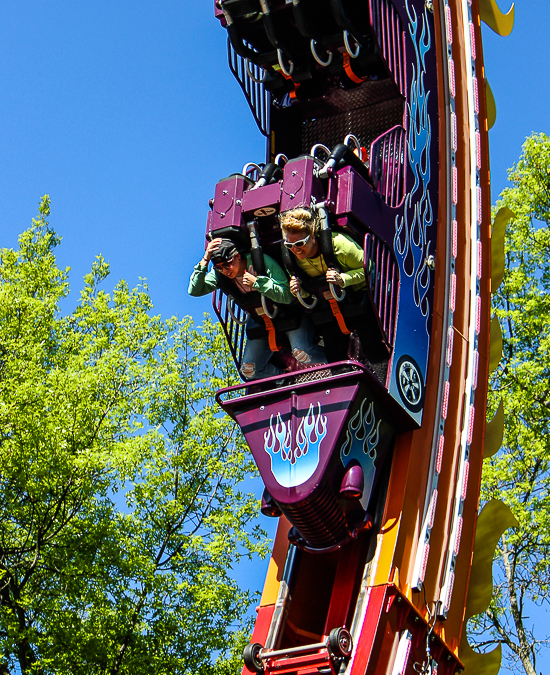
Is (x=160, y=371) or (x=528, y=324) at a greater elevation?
(x=528, y=324)

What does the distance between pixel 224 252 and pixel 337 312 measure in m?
1.06

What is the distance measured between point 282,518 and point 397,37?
4.31 meters

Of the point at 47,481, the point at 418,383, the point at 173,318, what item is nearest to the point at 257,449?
the point at 418,383

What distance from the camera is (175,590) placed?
1391 centimetres

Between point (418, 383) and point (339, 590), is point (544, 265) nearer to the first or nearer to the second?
point (418, 383)

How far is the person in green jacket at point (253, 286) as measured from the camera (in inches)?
341

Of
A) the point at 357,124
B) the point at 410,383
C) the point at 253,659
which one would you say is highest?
the point at 357,124

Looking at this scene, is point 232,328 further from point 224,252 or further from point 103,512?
point 103,512

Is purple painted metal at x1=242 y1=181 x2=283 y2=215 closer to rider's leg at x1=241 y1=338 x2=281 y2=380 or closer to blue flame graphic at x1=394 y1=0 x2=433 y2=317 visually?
blue flame graphic at x1=394 y1=0 x2=433 y2=317

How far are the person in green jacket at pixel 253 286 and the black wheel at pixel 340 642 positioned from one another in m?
2.33

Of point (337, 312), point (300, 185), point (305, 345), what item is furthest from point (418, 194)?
point (305, 345)

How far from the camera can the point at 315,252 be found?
27.6ft

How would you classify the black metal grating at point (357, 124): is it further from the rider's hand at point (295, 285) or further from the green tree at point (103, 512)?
the green tree at point (103, 512)

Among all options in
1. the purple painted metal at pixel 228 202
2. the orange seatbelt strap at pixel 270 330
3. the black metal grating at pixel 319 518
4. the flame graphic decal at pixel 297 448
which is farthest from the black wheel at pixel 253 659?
the purple painted metal at pixel 228 202
